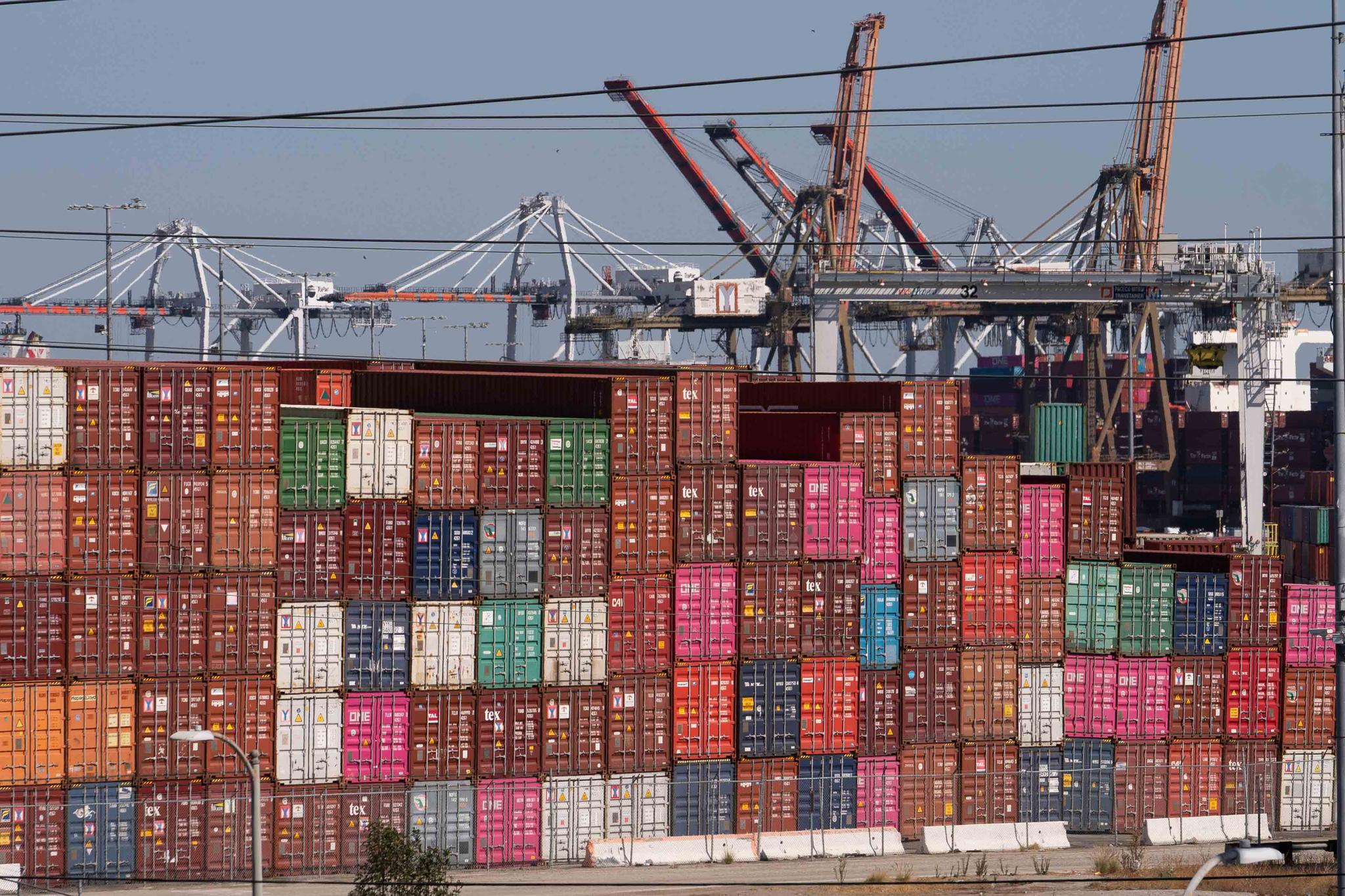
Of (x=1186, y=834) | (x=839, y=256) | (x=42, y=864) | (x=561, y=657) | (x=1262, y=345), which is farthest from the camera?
(x=839, y=256)

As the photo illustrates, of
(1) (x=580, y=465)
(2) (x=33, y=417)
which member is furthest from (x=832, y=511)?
(2) (x=33, y=417)

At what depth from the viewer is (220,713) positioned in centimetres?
3731

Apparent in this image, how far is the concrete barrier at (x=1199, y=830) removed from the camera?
142 ft

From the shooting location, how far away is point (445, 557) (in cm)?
3894

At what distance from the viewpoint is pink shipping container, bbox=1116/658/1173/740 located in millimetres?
44844

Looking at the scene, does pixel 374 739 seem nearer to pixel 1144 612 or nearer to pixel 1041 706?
pixel 1041 706

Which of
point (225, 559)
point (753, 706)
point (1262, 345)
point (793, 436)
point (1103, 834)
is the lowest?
point (1103, 834)

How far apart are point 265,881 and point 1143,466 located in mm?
71734

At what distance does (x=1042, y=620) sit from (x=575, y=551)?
13.1 meters

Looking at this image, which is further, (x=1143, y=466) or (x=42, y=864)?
(x=1143, y=466)

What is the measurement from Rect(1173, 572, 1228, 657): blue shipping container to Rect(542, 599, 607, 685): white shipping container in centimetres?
1602

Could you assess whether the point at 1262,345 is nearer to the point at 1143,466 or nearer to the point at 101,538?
the point at 1143,466

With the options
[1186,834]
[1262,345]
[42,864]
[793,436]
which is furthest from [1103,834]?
[1262,345]

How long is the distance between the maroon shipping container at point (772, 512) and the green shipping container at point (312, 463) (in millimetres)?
9697
